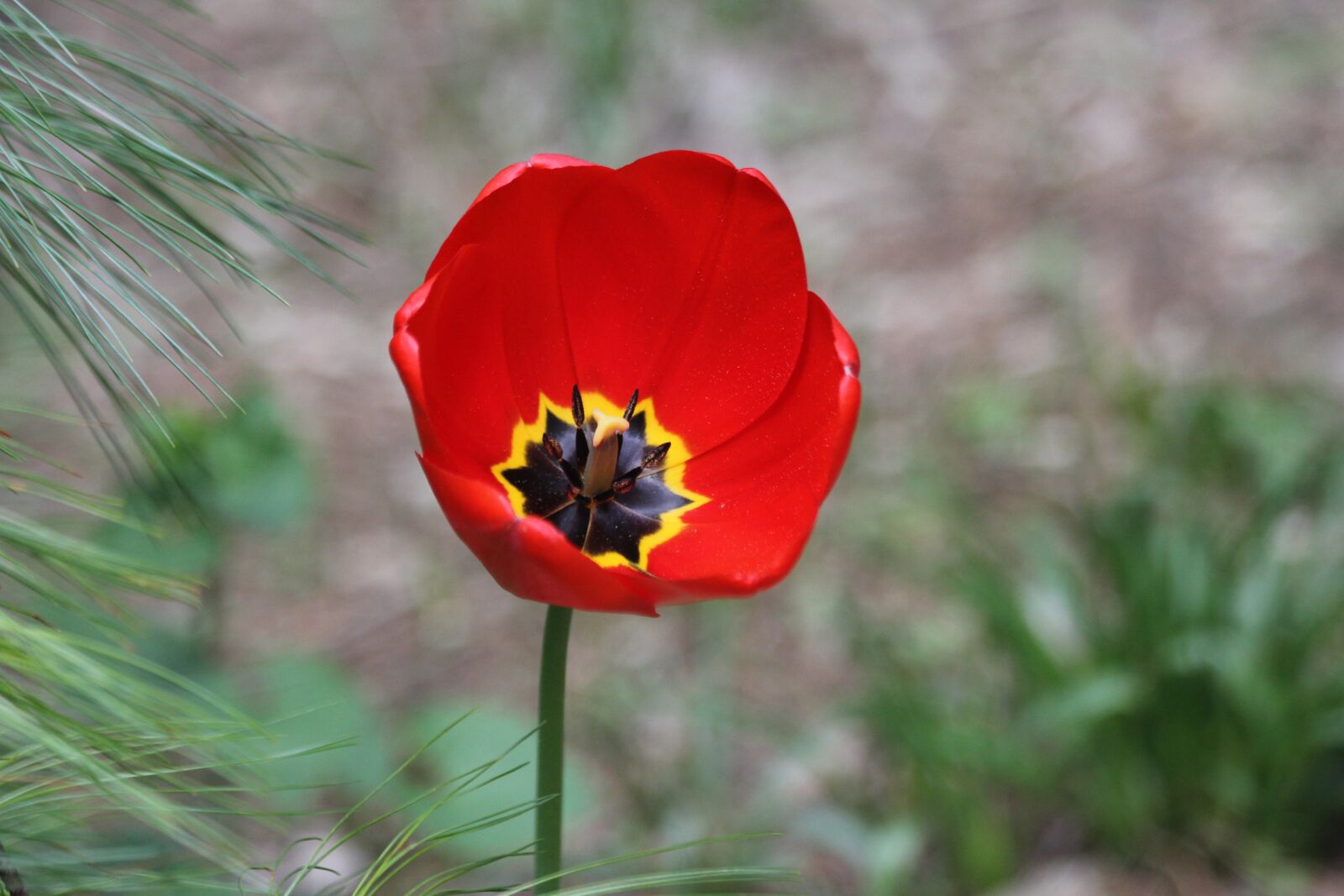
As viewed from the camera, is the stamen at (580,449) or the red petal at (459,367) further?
the stamen at (580,449)

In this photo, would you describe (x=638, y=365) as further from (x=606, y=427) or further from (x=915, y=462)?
(x=915, y=462)

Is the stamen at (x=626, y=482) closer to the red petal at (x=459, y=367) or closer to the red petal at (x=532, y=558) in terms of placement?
the red petal at (x=459, y=367)

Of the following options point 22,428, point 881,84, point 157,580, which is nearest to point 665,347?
point 157,580

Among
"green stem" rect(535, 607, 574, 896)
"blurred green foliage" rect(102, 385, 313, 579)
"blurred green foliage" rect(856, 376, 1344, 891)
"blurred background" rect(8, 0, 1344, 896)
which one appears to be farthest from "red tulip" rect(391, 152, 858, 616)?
"blurred green foliage" rect(856, 376, 1344, 891)

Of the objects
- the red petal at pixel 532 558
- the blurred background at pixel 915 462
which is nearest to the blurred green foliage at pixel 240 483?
A: the blurred background at pixel 915 462

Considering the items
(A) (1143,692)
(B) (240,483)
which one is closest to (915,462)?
(A) (1143,692)

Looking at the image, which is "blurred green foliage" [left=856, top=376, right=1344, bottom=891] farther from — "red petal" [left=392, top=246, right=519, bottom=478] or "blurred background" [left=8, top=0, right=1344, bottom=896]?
"red petal" [left=392, top=246, right=519, bottom=478]
